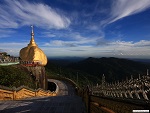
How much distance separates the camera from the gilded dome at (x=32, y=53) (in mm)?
37625

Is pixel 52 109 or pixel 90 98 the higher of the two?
pixel 90 98

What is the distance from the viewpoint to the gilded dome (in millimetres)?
37625

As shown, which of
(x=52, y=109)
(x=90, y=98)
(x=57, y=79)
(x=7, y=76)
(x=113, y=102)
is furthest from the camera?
(x=57, y=79)

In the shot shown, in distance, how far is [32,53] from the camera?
125 feet

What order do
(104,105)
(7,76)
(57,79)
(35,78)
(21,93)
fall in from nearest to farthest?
(104,105) < (21,93) < (7,76) < (35,78) < (57,79)

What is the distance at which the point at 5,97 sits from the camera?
12.7 metres

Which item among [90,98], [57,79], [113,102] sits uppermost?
[113,102]

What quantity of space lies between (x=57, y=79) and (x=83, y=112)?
132 ft

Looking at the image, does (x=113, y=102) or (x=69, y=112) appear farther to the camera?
(x=69, y=112)

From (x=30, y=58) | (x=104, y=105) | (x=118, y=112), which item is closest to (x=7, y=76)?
(x=104, y=105)

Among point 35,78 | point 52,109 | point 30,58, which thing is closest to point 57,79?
point 30,58

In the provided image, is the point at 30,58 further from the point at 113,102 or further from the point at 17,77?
the point at 113,102

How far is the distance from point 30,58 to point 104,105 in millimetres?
33476

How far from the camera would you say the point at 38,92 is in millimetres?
18469
